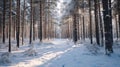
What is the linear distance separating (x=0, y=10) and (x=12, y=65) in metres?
24.5

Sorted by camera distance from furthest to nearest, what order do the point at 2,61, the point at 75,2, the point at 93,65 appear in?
1. the point at 75,2
2. the point at 2,61
3. the point at 93,65

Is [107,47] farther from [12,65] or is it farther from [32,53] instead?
[12,65]

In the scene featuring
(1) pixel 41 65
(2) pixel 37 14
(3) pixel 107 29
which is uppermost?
(2) pixel 37 14

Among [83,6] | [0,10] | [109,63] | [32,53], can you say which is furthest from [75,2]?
[109,63]

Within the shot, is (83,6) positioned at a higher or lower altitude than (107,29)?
higher

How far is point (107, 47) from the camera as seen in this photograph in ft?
42.5

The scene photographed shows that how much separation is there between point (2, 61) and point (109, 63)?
→ 6209 millimetres

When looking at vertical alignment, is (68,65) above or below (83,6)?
below

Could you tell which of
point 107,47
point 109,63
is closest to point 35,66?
point 109,63

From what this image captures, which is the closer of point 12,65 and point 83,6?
point 12,65

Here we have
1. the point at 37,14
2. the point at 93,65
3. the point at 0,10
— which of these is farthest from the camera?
the point at 37,14

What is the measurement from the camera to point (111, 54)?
12.8 metres

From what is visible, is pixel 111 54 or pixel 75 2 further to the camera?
pixel 75 2

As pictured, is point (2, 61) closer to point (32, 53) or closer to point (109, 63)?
point (32, 53)
